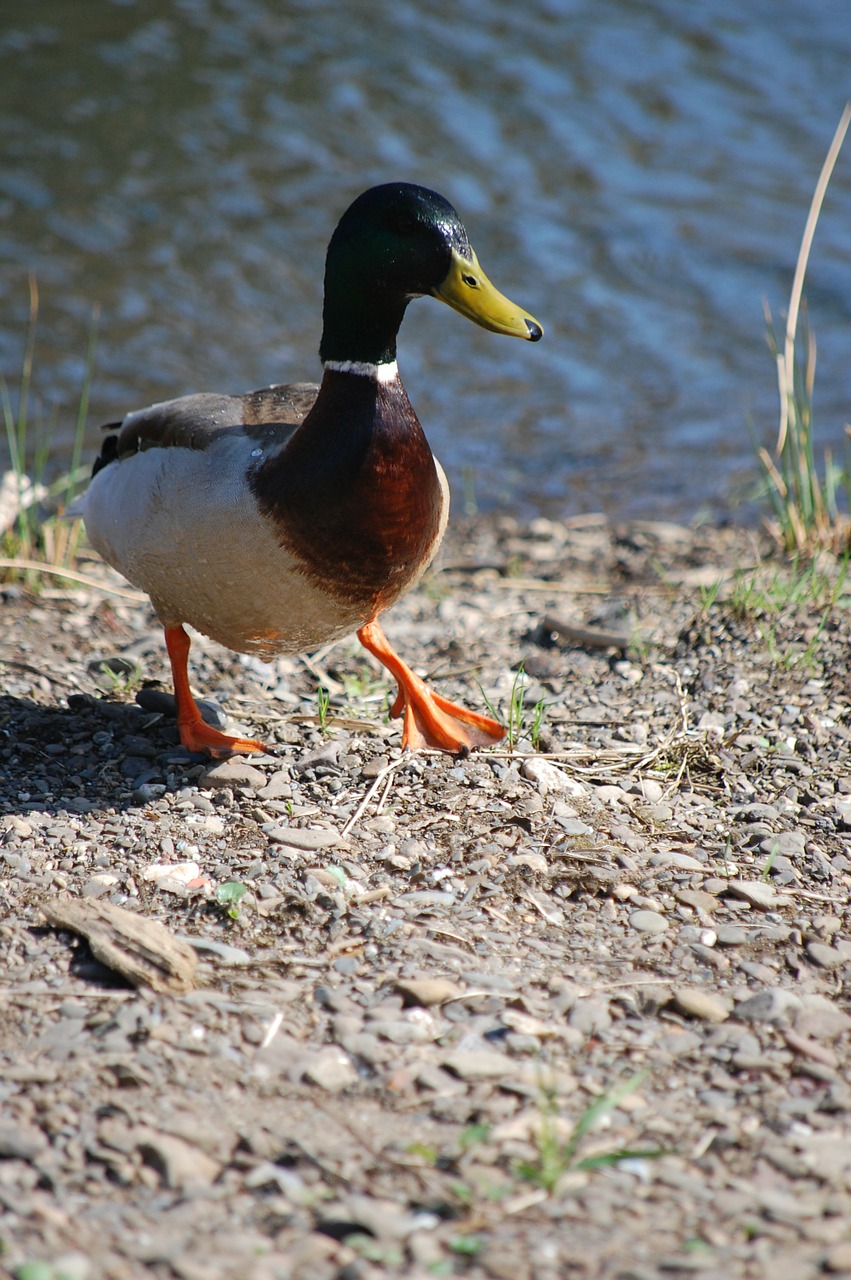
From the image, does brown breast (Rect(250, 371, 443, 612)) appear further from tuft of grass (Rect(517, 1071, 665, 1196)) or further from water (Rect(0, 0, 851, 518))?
water (Rect(0, 0, 851, 518))

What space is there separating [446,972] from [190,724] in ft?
4.22

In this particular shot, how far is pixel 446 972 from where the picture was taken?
92.0 inches

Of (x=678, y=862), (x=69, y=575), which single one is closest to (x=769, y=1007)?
(x=678, y=862)

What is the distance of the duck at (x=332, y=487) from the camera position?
293 centimetres

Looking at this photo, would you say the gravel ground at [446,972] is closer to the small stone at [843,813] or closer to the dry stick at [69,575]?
the small stone at [843,813]

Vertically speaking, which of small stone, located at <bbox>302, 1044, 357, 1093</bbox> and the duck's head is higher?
the duck's head

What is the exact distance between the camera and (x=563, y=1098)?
2014 millimetres

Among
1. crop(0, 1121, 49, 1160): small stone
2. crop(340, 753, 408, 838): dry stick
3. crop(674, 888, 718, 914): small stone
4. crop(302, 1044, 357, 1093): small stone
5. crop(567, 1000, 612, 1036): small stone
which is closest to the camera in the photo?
crop(0, 1121, 49, 1160): small stone

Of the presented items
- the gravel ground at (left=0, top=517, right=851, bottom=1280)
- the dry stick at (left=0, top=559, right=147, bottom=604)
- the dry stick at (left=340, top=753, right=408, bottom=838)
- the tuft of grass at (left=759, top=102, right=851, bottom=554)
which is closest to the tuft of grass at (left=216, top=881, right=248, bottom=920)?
the gravel ground at (left=0, top=517, right=851, bottom=1280)

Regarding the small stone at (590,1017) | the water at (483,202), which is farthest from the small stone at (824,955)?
the water at (483,202)

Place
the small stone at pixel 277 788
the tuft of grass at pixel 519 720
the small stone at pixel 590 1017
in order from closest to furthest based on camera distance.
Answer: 1. the small stone at pixel 590 1017
2. the small stone at pixel 277 788
3. the tuft of grass at pixel 519 720

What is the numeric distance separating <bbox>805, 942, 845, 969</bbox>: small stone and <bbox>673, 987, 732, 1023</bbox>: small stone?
0.83ft

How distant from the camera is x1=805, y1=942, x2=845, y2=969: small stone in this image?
242cm

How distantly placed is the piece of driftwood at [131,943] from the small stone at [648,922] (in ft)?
2.79
